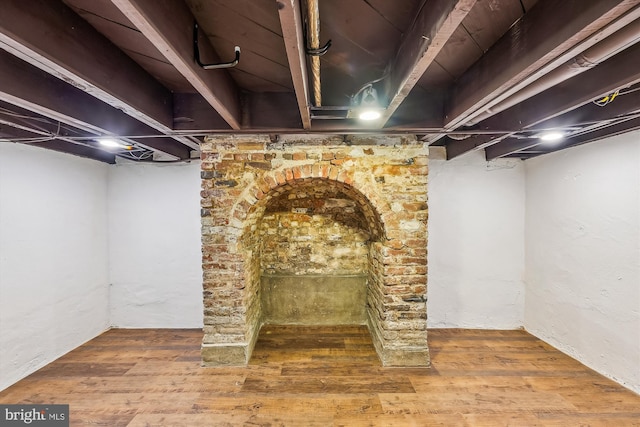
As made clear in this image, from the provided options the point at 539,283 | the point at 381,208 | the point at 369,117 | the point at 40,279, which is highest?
the point at 369,117

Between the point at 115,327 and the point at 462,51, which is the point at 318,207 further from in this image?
the point at 115,327

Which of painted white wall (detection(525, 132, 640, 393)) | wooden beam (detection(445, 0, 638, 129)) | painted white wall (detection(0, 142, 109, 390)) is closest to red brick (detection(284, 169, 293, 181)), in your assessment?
wooden beam (detection(445, 0, 638, 129))

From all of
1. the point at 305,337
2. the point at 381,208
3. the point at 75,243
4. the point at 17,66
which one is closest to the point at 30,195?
the point at 75,243

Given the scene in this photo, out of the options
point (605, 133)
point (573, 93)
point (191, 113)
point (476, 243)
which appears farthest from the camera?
point (476, 243)

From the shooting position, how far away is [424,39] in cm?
107

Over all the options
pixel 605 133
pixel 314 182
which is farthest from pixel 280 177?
pixel 605 133

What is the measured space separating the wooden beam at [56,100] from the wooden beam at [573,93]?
2784 millimetres

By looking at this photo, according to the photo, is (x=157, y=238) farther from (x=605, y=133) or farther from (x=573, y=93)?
(x=605, y=133)

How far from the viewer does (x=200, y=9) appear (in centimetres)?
113

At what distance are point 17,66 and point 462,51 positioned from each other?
7.41 ft

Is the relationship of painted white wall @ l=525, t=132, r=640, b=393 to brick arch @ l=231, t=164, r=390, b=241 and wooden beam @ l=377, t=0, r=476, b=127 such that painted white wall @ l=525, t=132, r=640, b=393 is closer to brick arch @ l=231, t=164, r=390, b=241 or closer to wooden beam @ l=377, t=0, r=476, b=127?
brick arch @ l=231, t=164, r=390, b=241

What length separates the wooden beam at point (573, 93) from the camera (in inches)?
49.3

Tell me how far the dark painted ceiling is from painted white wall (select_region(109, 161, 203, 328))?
1141 millimetres

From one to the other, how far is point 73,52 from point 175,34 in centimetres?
48
